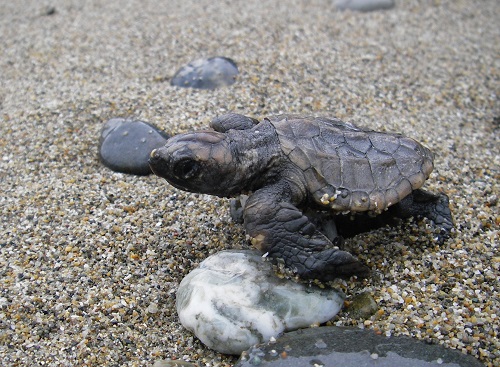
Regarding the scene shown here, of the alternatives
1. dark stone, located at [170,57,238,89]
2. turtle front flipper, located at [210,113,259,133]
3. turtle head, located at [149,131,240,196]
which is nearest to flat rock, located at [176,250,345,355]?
turtle head, located at [149,131,240,196]

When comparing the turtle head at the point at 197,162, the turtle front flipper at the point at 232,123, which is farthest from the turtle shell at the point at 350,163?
the turtle head at the point at 197,162

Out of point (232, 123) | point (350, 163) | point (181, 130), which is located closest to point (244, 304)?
point (350, 163)

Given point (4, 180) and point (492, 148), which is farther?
point (492, 148)

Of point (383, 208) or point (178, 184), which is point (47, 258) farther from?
point (383, 208)

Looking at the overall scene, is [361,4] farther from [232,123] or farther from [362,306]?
[362,306]

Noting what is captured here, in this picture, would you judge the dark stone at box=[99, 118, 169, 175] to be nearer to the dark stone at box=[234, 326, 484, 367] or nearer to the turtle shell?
the turtle shell

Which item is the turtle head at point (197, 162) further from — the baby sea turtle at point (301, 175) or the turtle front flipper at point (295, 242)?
the turtle front flipper at point (295, 242)

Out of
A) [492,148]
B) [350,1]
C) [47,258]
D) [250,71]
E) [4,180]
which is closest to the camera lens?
[47,258]

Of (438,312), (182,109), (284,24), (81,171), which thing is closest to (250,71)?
(182,109)
